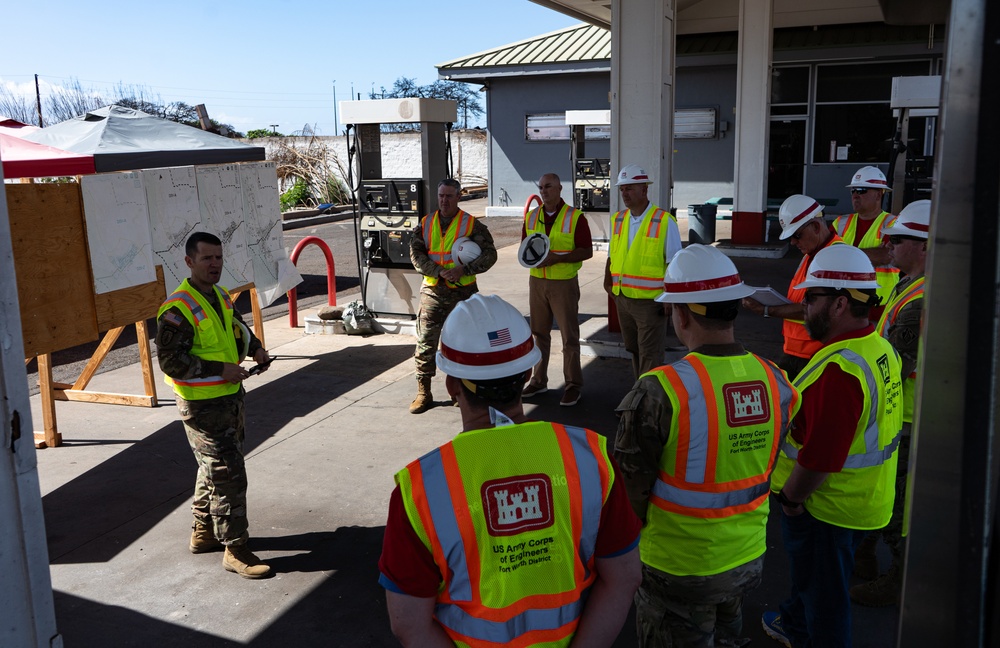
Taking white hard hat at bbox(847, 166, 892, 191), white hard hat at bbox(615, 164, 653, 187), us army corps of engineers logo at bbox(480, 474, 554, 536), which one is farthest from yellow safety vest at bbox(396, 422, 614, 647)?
white hard hat at bbox(847, 166, 892, 191)

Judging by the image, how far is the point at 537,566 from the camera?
201 cm

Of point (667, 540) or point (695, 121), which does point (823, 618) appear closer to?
point (667, 540)

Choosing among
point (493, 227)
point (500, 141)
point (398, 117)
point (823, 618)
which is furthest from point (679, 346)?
point (500, 141)

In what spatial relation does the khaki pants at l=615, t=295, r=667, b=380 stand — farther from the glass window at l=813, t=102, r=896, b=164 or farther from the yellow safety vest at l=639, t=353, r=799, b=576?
the glass window at l=813, t=102, r=896, b=164

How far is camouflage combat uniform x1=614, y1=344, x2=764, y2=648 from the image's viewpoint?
2.76 metres

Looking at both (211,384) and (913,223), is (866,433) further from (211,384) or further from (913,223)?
(211,384)

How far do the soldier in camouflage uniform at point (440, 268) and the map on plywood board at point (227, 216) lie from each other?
8.23 feet

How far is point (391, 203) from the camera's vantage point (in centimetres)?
1026

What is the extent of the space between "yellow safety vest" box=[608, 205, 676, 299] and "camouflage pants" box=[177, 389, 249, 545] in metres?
3.48

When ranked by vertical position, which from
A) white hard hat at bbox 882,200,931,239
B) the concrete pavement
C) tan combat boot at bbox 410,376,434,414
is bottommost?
the concrete pavement

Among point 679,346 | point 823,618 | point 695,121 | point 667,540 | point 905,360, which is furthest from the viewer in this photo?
point 695,121

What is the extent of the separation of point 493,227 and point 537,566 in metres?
21.0

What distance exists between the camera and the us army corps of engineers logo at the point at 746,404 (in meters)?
2.74

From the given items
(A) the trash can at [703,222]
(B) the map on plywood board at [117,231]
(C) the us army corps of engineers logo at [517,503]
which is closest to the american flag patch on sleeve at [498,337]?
(C) the us army corps of engineers logo at [517,503]
